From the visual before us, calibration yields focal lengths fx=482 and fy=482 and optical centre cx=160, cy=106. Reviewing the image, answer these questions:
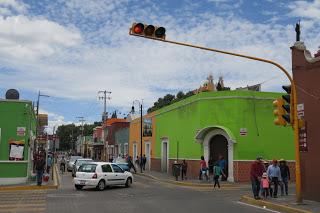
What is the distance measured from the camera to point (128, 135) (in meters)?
62.9

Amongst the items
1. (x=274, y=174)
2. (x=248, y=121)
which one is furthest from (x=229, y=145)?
(x=274, y=174)

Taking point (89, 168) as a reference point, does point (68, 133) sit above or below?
above

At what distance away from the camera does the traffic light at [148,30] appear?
1352 centimetres

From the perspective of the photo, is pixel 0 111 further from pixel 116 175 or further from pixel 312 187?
pixel 312 187

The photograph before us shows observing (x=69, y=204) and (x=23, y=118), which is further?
(x=23, y=118)

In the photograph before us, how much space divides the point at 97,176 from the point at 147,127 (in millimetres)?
25282

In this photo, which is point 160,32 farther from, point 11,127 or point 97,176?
point 11,127

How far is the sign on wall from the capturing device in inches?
1919

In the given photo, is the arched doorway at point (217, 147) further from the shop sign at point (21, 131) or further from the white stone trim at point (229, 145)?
the shop sign at point (21, 131)

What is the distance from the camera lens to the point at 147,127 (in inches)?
1957

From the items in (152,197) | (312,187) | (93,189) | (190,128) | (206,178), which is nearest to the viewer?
(312,187)

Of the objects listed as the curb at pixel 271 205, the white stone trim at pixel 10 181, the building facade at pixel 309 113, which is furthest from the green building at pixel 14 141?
the building facade at pixel 309 113

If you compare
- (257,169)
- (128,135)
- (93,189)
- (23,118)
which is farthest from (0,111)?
(128,135)

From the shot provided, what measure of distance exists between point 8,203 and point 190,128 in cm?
1941
